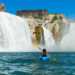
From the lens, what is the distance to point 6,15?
71750 mm

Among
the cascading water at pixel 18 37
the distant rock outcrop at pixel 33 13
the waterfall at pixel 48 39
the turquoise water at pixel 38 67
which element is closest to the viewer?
the turquoise water at pixel 38 67

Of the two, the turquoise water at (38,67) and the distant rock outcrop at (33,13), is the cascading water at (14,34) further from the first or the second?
the distant rock outcrop at (33,13)

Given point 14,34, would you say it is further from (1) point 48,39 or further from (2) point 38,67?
(2) point 38,67

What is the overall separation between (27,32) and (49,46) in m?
12.3

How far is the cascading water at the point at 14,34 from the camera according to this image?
66.1m

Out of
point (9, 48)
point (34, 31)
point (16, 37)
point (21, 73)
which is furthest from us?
point (34, 31)

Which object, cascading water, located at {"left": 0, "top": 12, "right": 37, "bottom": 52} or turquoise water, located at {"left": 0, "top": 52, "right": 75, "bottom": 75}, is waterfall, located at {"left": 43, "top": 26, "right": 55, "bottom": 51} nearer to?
cascading water, located at {"left": 0, "top": 12, "right": 37, "bottom": 52}

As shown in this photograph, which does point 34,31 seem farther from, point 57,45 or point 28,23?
point 57,45

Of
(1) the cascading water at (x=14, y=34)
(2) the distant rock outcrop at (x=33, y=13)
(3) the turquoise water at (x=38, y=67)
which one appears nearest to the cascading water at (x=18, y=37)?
(1) the cascading water at (x=14, y=34)

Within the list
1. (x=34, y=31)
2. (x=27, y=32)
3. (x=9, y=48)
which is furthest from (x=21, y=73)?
(x=34, y=31)

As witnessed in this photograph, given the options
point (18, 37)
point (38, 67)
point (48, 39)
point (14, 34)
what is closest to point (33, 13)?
point (48, 39)

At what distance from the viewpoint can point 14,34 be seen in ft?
228

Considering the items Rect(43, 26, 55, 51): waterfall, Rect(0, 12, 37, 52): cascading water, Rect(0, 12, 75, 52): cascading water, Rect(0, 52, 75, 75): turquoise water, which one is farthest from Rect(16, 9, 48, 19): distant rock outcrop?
Rect(0, 52, 75, 75): turquoise water

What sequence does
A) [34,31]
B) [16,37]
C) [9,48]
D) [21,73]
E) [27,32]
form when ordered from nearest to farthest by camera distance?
[21,73] → [9,48] → [16,37] → [27,32] → [34,31]
